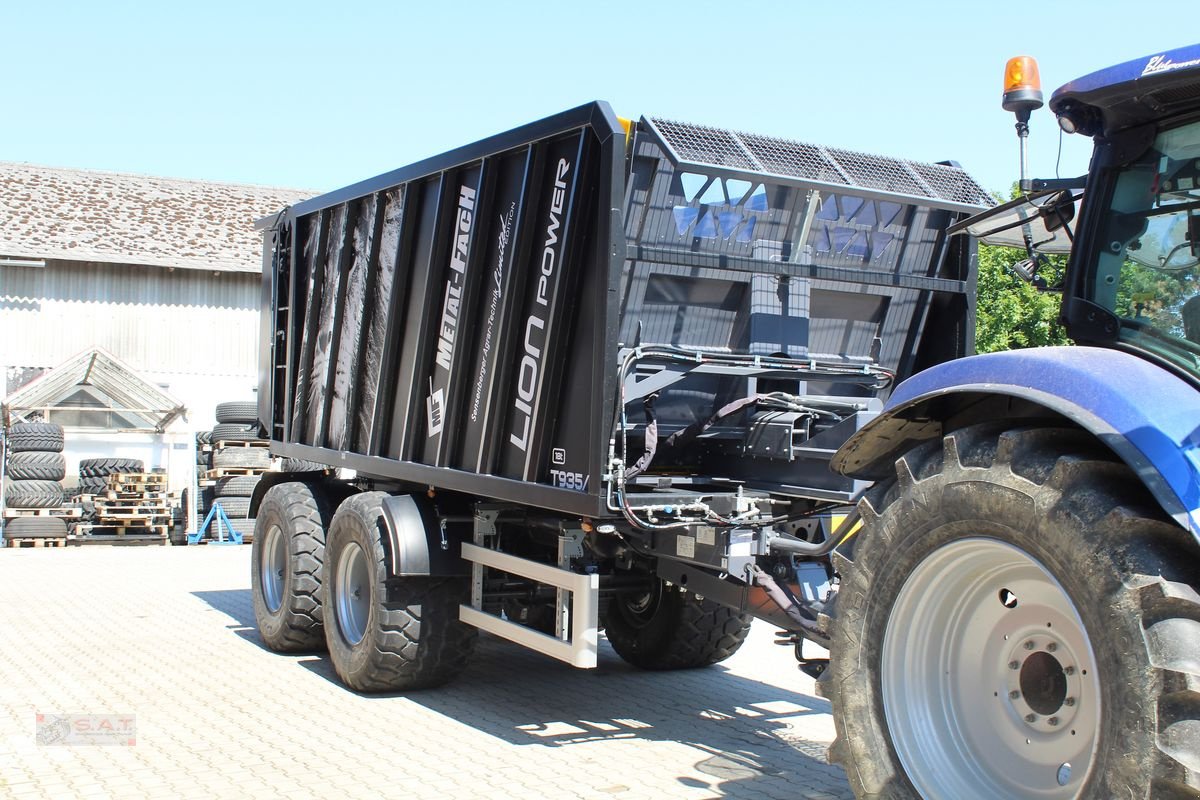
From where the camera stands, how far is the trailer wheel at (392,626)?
745 cm

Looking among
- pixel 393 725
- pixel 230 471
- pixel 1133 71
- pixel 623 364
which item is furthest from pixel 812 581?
pixel 230 471

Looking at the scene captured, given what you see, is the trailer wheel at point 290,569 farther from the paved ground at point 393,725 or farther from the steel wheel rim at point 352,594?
the steel wheel rim at point 352,594

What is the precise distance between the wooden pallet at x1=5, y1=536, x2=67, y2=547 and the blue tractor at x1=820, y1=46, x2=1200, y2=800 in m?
17.7

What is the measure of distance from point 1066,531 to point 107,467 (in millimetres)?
19471

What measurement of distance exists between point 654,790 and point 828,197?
330 cm

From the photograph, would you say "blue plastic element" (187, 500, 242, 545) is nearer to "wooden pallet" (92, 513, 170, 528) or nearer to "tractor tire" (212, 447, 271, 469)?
"wooden pallet" (92, 513, 170, 528)

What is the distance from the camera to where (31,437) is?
1917cm

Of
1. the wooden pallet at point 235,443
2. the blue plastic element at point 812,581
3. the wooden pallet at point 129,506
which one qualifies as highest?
the blue plastic element at point 812,581

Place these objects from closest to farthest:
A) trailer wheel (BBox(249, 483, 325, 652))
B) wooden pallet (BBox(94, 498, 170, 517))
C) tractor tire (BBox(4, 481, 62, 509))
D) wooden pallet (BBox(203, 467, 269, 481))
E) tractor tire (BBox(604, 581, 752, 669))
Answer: tractor tire (BBox(604, 581, 752, 669)) < trailer wheel (BBox(249, 483, 325, 652)) < tractor tire (BBox(4, 481, 62, 509)) < wooden pallet (BBox(94, 498, 170, 517)) < wooden pallet (BBox(203, 467, 269, 481))

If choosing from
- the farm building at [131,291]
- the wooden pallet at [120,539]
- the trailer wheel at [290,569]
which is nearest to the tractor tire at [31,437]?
the wooden pallet at [120,539]

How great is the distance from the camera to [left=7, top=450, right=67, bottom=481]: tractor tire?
18984 millimetres

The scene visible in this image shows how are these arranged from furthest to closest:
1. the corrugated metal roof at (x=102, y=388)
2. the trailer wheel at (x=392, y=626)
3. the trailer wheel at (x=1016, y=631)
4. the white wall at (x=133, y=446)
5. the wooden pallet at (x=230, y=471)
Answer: the white wall at (x=133, y=446) < the wooden pallet at (x=230, y=471) < the corrugated metal roof at (x=102, y=388) < the trailer wheel at (x=392, y=626) < the trailer wheel at (x=1016, y=631)

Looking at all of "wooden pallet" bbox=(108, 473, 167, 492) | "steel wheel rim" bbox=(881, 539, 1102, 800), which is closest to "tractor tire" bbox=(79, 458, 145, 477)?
"wooden pallet" bbox=(108, 473, 167, 492)

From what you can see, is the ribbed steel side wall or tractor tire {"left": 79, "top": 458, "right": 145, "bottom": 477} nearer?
tractor tire {"left": 79, "top": 458, "right": 145, "bottom": 477}
